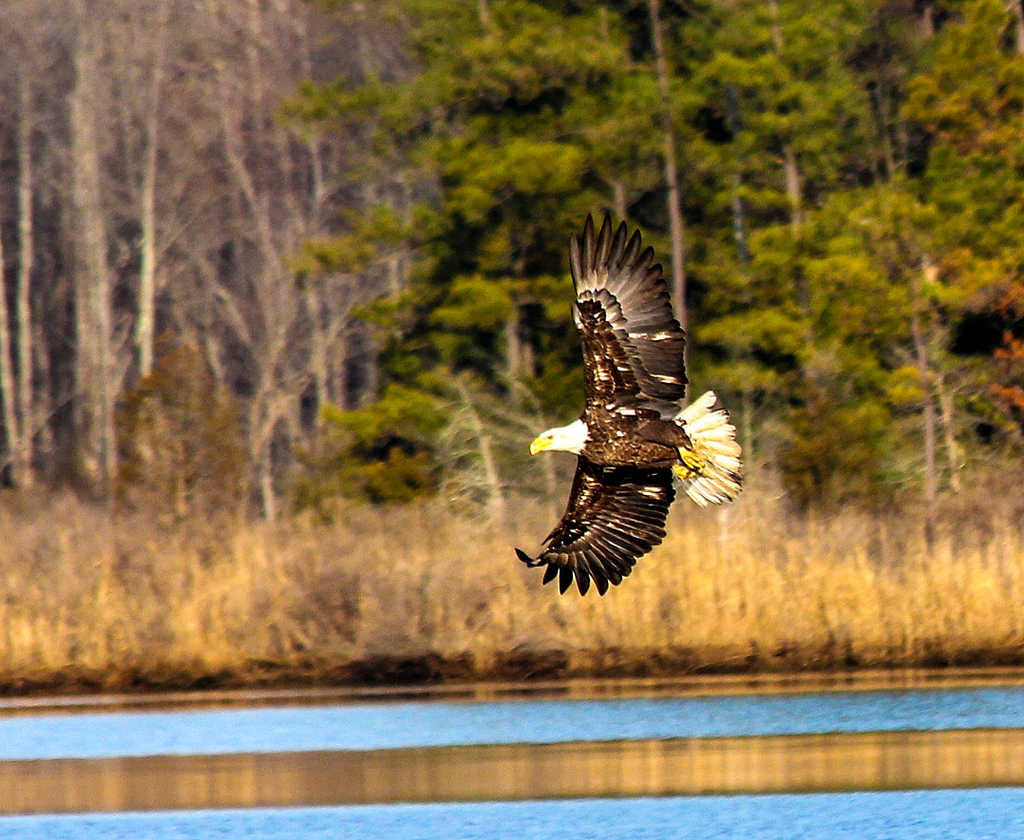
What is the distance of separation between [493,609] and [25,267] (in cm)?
2451

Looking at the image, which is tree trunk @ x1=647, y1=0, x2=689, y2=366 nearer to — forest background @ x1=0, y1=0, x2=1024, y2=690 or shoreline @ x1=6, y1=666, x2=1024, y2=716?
forest background @ x1=0, y1=0, x2=1024, y2=690

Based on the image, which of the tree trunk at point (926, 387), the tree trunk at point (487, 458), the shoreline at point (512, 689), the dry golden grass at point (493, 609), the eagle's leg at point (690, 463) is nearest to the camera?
the eagle's leg at point (690, 463)

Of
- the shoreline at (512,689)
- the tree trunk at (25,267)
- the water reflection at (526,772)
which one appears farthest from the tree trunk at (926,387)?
the tree trunk at (25,267)

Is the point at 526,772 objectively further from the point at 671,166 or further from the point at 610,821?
the point at 671,166

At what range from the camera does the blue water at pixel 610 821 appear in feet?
42.0

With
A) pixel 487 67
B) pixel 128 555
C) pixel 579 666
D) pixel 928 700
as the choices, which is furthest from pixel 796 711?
pixel 487 67

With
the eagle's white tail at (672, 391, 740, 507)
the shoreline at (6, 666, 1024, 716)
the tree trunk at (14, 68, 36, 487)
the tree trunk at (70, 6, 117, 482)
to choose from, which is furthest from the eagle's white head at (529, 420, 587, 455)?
the tree trunk at (14, 68, 36, 487)

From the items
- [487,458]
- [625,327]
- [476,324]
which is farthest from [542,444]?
[476,324]

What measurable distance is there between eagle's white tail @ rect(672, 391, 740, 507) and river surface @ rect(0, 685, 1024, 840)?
4.12 metres

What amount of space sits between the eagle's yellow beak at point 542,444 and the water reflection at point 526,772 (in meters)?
5.57

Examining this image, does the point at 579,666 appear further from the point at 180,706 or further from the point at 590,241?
the point at 590,241

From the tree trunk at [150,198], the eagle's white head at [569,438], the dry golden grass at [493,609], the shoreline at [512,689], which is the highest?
the tree trunk at [150,198]

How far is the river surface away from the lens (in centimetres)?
1333

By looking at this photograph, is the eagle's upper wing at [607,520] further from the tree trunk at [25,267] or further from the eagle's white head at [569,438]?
the tree trunk at [25,267]
